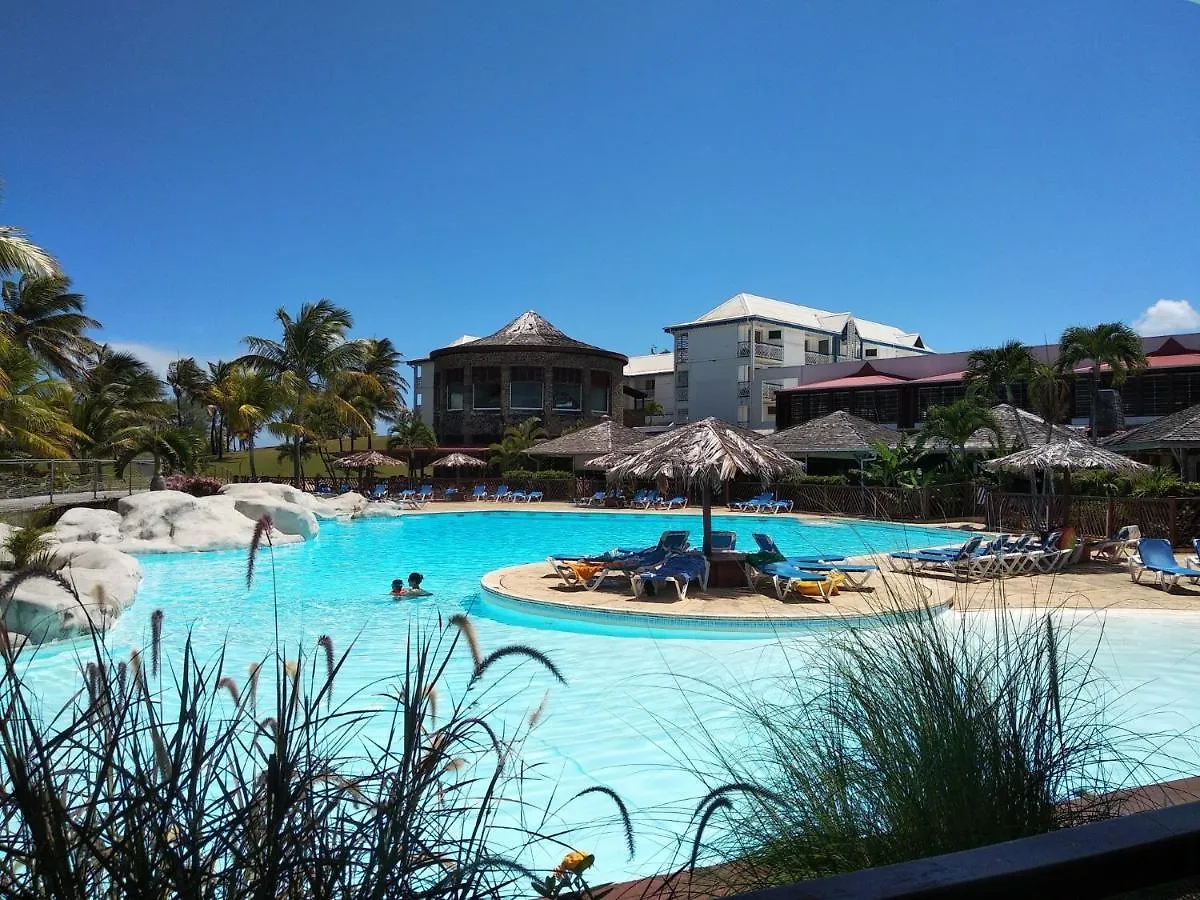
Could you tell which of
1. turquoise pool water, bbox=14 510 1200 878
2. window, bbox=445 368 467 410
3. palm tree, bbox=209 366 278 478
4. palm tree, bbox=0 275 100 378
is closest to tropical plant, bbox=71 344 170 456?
palm tree, bbox=0 275 100 378

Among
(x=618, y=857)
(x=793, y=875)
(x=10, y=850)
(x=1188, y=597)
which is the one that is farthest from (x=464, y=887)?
(x=1188, y=597)

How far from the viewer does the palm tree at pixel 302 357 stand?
105ft

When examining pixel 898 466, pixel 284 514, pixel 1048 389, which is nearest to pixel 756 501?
pixel 898 466

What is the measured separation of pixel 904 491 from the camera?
23.5m

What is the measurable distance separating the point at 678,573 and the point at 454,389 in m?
34.7

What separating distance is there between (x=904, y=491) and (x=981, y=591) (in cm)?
1263

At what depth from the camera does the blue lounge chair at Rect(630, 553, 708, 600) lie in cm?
1064

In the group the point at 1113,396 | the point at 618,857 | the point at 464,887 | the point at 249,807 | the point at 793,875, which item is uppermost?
the point at 1113,396

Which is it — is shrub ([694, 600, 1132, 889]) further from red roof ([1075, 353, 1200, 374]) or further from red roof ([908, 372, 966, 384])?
red roof ([908, 372, 966, 384])

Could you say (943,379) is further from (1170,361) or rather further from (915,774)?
(915,774)

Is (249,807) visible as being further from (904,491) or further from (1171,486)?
(904,491)

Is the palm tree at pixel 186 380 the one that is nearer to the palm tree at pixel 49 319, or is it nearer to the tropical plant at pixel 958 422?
the palm tree at pixel 49 319

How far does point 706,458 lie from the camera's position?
12094 mm

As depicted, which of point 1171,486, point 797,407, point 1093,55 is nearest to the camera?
point 1093,55
